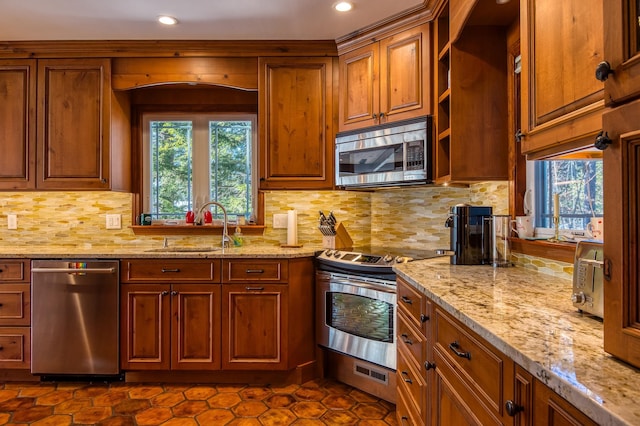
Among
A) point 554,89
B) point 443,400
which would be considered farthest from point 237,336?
point 554,89

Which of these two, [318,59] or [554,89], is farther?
[318,59]

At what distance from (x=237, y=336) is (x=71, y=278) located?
115cm

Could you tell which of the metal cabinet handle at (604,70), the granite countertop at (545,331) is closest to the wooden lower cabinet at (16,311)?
the granite countertop at (545,331)

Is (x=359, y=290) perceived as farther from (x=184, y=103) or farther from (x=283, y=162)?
(x=184, y=103)

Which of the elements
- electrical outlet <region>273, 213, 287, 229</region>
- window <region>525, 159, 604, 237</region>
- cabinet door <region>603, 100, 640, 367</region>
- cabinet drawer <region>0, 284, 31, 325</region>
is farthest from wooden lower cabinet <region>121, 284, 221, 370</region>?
cabinet door <region>603, 100, 640, 367</region>

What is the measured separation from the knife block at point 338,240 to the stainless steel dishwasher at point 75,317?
4.67 ft

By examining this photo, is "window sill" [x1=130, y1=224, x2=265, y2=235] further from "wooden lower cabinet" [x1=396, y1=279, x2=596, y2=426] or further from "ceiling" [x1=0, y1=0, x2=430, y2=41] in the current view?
"wooden lower cabinet" [x1=396, y1=279, x2=596, y2=426]

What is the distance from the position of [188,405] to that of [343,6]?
2554 millimetres

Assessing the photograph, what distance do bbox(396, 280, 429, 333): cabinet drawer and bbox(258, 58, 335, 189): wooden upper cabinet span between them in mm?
1174

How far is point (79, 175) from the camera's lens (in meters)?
2.83

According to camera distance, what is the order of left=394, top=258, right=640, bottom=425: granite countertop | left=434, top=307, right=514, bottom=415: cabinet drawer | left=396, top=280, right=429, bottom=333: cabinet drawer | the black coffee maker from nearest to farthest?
left=394, top=258, right=640, bottom=425: granite countertop < left=434, top=307, right=514, bottom=415: cabinet drawer < left=396, top=280, right=429, bottom=333: cabinet drawer < the black coffee maker

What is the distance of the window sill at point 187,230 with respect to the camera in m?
3.11

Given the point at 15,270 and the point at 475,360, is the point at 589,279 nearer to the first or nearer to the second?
the point at 475,360

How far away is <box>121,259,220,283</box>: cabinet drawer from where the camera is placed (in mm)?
2580
